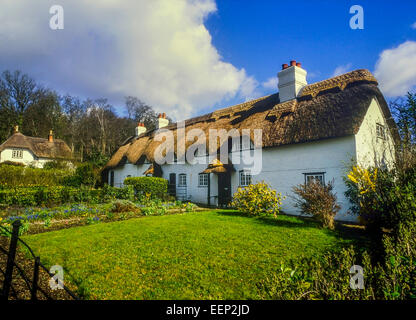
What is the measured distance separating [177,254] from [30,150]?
39.6 meters

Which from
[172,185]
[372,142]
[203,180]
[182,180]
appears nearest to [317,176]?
[372,142]

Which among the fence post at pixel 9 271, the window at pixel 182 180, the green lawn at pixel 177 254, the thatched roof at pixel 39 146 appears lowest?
the green lawn at pixel 177 254

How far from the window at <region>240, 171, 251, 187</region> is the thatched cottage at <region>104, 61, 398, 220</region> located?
0.06 meters

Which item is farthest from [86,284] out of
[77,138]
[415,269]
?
[77,138]

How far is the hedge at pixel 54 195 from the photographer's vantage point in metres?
13.2

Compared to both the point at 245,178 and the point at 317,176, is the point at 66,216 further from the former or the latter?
the point at 317,176

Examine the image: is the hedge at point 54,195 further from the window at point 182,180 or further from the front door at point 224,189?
the front door at point 224,189

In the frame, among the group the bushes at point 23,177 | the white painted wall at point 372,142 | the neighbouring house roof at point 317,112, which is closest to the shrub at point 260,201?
the neighbouring house roof at point 317,112

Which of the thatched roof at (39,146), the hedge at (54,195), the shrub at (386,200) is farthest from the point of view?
the thatched roof at (39,146)

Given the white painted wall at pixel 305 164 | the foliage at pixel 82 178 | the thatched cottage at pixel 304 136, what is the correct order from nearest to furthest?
the white painted wall at pixel 305 164 < the thatched cottage at pixel 304 136 < the foliage at pixel 82 178

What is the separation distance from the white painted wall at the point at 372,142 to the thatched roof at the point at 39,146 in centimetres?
3746

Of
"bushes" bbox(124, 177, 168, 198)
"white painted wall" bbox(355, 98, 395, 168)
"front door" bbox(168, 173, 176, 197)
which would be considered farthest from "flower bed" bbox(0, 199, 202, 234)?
"white painted wall" bbox(355, 98, 395, 168)

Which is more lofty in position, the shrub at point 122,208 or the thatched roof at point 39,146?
the thatched roof at point 39,146
